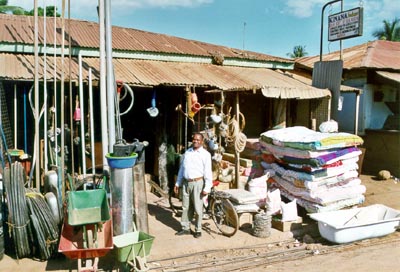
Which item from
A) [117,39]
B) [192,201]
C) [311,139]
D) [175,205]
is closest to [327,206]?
[311,139]

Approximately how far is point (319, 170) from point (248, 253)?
2.54m

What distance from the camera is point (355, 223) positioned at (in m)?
7.35

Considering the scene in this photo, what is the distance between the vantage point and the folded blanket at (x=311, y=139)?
764 centimetres

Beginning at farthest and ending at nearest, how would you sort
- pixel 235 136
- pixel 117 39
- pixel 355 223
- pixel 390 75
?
pixel 390 75
pixel 117 39
pixel 235 136
pixel 355 223

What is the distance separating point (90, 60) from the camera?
9.35 m

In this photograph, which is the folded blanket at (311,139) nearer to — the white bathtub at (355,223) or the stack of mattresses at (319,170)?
the stack of mattresses at (319,170)

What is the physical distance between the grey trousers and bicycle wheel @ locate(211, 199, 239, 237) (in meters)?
0.49

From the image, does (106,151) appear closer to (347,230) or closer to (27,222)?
(27,222)

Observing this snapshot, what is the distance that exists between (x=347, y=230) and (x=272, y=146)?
2762 mm

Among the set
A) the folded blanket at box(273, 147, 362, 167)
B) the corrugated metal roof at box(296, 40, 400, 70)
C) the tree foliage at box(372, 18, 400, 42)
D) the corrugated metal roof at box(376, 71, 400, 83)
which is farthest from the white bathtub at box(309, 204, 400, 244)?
the tree foliage at box(372, 18, 400, 42)

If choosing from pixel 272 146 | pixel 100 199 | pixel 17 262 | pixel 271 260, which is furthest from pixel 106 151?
pixel 272 146

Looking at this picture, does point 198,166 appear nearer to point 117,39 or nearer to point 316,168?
point 316,168

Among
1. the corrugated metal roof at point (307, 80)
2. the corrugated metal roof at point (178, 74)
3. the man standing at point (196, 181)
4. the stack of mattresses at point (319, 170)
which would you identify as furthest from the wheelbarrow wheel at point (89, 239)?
the corrugated metal roof at point (307, 80)

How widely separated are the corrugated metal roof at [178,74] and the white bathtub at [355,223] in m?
3.61
